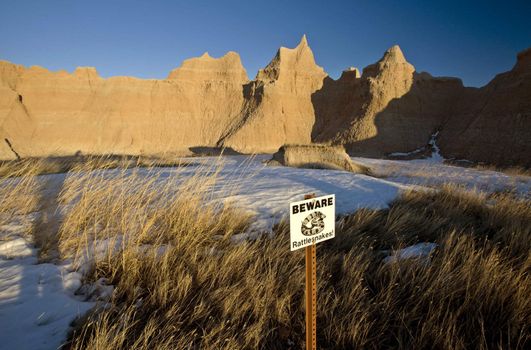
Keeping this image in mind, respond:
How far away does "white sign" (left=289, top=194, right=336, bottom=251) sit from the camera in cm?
138

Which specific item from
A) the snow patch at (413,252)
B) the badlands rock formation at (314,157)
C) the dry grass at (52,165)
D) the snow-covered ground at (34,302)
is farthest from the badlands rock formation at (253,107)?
the snow-covered ground at (34,302)

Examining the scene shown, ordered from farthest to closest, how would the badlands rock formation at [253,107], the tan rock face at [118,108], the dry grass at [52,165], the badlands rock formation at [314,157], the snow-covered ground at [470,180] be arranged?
the tan rock face at [118,108] < the badlands rock formation at [253,107] < the badlands rock formation at [314,157] < the snow-covered ground at [470,180] < the dry grass at [52,165]

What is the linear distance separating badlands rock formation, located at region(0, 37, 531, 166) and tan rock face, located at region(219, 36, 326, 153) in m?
0.16

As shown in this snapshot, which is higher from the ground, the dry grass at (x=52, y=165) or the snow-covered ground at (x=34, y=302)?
the dry grass at (x=52, y=165)

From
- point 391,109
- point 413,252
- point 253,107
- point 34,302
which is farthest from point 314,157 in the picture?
point 253,107

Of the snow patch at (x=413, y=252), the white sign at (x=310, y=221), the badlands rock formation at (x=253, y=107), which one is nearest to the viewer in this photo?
the white sign at (x=310, y=221)

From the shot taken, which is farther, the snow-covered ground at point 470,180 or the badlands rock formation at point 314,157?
the badlands rock formation at point 314,157

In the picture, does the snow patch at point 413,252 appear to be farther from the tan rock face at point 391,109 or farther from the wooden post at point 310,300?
the tan rock face at point 391,109

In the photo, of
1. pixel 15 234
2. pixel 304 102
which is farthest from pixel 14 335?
pixel 304 102

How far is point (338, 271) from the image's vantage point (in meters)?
2.49

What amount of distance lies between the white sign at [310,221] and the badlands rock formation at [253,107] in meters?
32.6

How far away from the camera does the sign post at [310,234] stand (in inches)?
55.4

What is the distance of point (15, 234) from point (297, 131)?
40.9 metres

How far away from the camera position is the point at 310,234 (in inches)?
58.3
